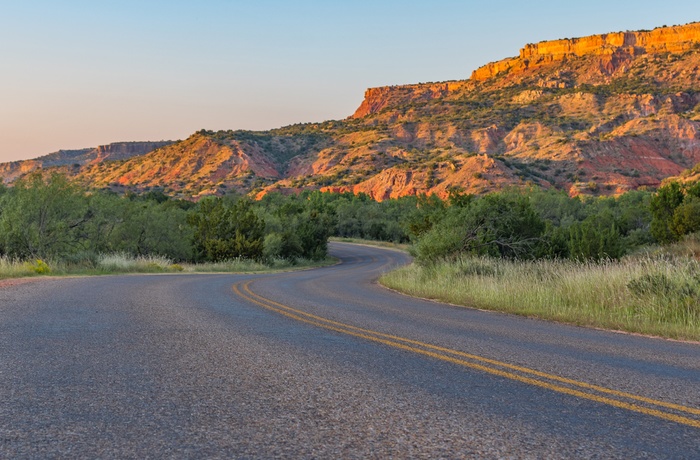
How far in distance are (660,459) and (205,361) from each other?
4460 millimetres


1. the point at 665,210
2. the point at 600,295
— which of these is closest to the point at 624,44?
the point at 665,210

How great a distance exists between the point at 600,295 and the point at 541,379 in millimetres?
7645

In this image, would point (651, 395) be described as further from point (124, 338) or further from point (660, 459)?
point (124, 338)

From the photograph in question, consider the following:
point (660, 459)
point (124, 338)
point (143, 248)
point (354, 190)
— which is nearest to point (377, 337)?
point (124, 338)

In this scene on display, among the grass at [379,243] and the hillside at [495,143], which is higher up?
the hillside at [495,143]

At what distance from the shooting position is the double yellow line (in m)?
4.60

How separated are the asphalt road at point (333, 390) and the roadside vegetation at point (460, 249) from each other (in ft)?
9.92

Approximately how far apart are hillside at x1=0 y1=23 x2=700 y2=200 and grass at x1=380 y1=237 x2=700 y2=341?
244 ft

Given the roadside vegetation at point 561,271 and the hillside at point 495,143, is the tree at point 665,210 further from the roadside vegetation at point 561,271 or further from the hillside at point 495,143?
the hillside at point 495,143

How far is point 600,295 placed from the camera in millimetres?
12445

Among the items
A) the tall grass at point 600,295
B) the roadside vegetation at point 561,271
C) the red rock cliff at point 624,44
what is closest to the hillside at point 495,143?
the red rock cliff at point 624,44

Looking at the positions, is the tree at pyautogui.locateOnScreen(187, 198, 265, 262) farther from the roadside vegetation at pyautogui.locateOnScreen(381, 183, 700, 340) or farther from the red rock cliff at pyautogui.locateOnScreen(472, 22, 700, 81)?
the red rock cliff at pyautogui.locateOnScreen(472, 22, 700, 81)

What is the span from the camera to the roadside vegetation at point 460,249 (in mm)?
12023

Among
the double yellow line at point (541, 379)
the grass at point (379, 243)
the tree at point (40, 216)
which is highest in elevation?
the tree at point (40, 216)
